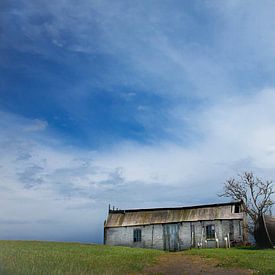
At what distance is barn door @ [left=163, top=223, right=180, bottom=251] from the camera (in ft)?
143

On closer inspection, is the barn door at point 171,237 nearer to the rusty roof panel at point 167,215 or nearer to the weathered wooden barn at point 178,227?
the weathered wooden barn at point 178,227

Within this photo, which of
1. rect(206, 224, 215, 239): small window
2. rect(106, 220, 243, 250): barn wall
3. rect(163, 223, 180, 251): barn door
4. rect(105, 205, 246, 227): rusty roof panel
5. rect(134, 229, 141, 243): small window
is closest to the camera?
rect(106, 220, 243, 250): barn wall

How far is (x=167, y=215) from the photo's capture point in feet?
149

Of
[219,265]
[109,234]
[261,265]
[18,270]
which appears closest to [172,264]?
[219,265]

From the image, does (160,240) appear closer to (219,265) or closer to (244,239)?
(244,239)

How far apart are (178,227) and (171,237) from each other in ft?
4.65

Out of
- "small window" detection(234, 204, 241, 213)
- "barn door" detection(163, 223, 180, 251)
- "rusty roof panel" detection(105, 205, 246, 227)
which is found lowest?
"barn door" detection(163, 223, 180, 251)

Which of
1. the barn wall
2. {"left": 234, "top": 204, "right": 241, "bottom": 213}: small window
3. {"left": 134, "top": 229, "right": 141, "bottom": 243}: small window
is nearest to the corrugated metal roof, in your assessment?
the barn wall

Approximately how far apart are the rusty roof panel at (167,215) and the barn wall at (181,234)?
49 centimetres

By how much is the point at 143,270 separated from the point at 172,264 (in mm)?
4063

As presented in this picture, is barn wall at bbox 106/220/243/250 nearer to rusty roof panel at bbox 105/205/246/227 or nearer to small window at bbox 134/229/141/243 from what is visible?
small window at bbox 134/229/141/243

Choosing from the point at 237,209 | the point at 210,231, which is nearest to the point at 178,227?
the point at 210,231

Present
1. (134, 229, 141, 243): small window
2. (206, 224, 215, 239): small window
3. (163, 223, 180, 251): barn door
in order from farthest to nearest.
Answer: (134, 229, 141, 243): small window < (163, 223, 180, 251): barn door < (206, 224, 215, 239): small window

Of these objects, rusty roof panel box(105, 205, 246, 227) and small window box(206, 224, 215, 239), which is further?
rusty roof panel box(105, 205, 246, 227)
